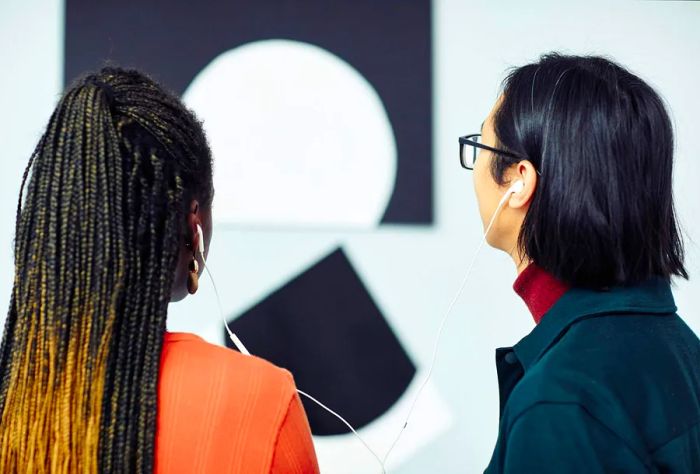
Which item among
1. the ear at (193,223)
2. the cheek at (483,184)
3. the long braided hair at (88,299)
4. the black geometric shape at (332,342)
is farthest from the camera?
the black geometric shape at (332,342)

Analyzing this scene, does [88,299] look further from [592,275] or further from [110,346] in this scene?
[592,275]

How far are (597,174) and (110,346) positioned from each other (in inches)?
20.7

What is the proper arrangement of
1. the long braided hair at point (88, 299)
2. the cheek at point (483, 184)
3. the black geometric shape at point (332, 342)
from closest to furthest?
the long braided hair at point (88, 299)
the cheek at point (483, 184)
the black geometric shape at point (332, 342)

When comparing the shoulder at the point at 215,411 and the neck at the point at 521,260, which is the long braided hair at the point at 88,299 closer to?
the shoulder at the point at 215,411

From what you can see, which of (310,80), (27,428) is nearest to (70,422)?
(27,428)

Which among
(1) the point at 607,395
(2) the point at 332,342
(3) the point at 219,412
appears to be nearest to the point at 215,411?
(3) the point at 219,412

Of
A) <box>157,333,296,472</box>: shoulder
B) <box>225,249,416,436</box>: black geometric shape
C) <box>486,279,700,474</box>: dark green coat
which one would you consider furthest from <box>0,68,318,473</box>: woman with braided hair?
<box>225,249,416,436</box>: black geometric shape

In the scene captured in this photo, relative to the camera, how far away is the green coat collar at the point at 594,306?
73cm

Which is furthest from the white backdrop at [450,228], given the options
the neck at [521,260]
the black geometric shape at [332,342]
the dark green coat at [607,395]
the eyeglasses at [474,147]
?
the dark green coat at [607,395]

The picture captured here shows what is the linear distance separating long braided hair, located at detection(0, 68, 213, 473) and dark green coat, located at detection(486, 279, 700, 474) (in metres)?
0.37

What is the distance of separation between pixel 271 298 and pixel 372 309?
199mm

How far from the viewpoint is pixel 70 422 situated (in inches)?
26.0

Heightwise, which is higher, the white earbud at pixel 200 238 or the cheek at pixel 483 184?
the cheek at pixel 483 184

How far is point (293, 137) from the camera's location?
1.37m
